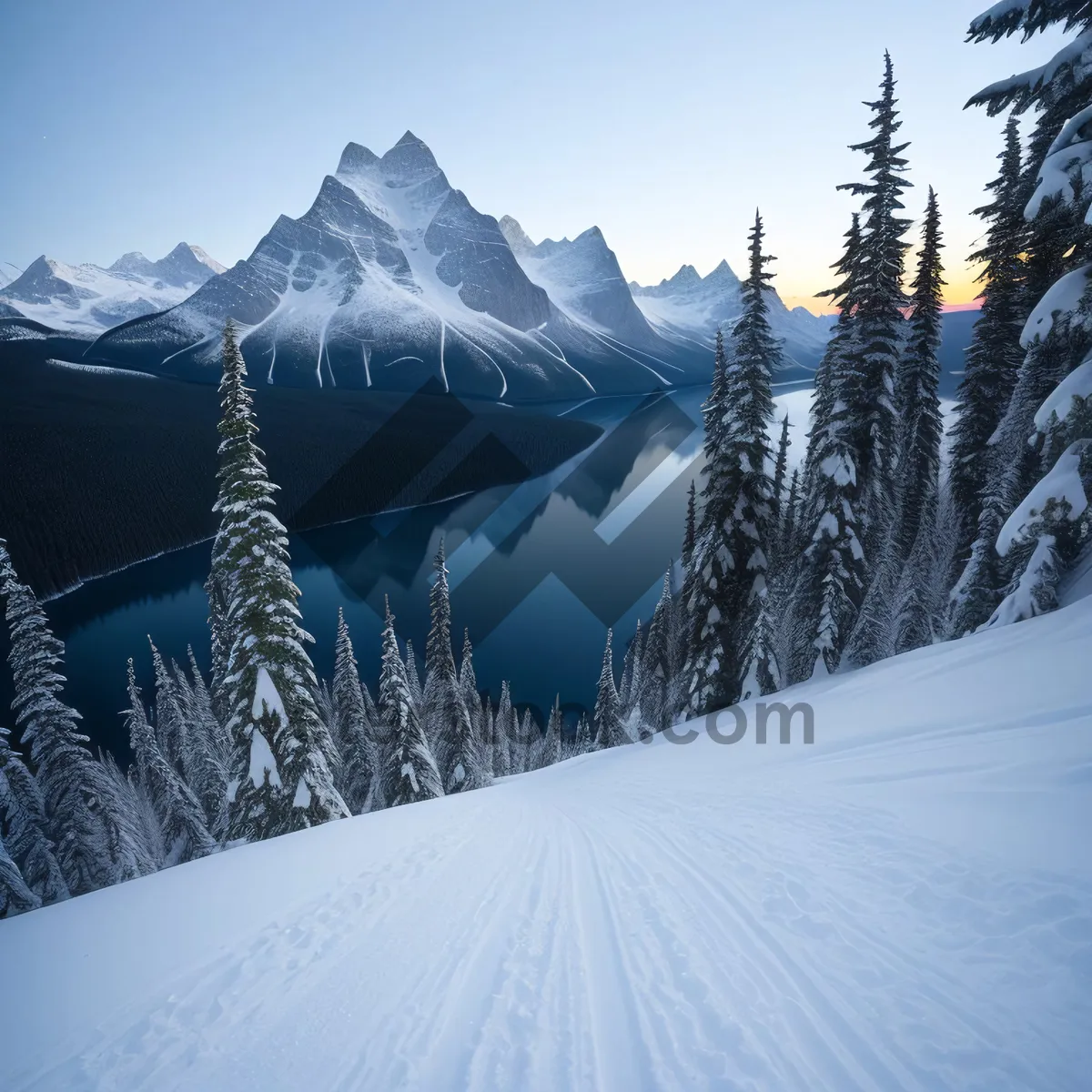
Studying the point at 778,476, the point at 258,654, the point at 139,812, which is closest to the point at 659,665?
the point at 778,476

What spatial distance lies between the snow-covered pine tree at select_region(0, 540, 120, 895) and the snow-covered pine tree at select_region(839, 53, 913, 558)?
25.9 metres

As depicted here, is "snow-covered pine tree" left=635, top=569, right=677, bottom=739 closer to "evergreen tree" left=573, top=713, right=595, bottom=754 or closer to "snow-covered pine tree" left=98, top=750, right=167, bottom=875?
"evergreen tree" left=573, top=713, right=595, bottom=754

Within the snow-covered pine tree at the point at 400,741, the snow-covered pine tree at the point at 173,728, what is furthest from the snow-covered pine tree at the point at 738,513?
the snow-covered pine tree at the point at 173,728

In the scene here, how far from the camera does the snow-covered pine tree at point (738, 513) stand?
1672 centimetres

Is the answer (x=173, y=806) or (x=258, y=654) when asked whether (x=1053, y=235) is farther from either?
(x=173, y=806)

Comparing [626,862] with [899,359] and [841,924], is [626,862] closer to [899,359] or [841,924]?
[841,924]

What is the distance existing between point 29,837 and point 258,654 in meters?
12.3

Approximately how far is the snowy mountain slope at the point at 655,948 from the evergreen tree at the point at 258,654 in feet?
17.5

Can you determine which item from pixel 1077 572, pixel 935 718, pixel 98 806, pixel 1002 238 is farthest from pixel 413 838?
pixel 1002 238

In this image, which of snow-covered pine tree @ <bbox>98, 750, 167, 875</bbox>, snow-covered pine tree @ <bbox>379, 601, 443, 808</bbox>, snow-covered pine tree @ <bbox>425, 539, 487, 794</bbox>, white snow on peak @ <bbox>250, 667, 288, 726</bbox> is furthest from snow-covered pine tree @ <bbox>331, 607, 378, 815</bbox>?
white snow on peak @ <bbox>250, 667, 288, 726</bbox>

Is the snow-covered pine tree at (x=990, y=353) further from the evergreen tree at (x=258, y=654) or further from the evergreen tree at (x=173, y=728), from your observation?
the evergreen tree at (x=173, y=728)

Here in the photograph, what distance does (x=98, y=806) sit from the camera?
17.4m

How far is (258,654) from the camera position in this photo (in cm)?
1268

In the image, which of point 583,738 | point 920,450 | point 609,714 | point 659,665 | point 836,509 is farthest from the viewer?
point 583,738
